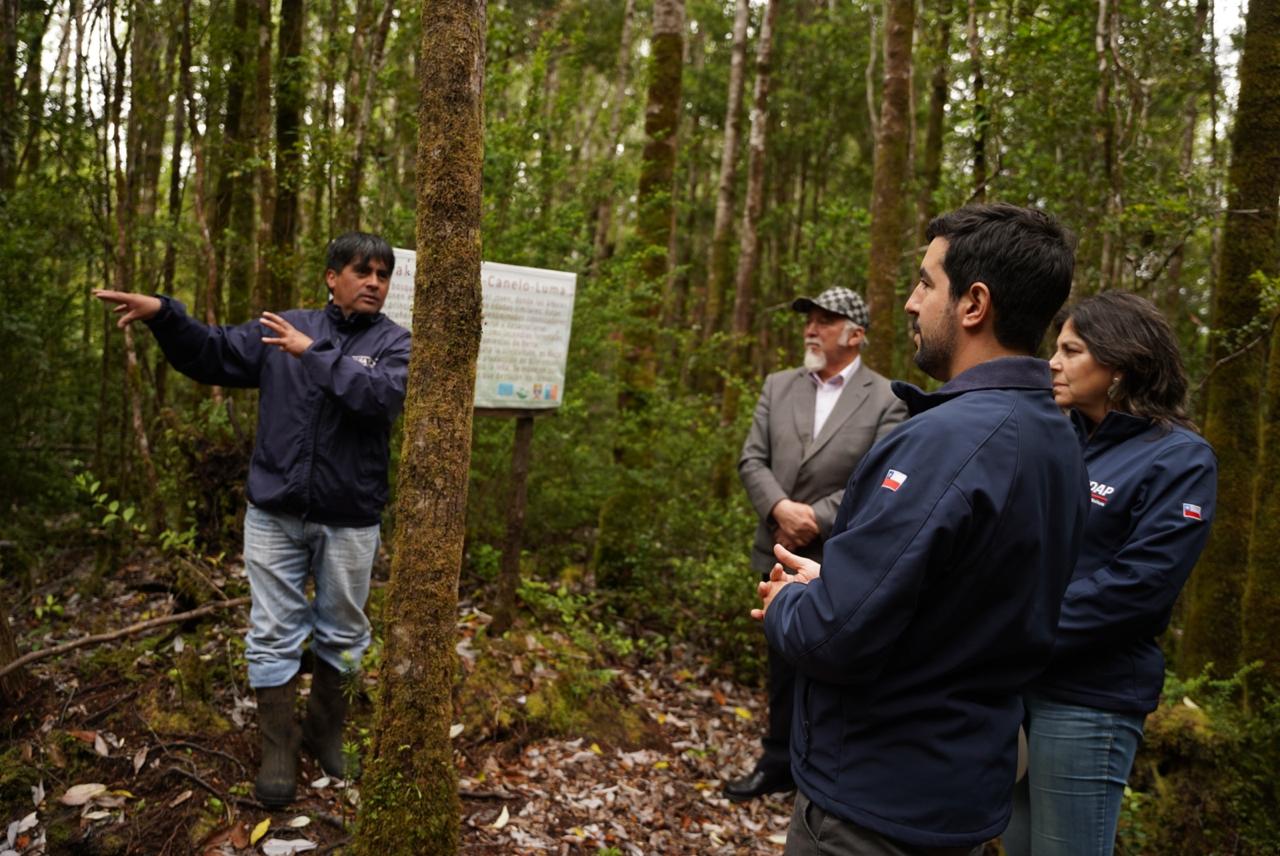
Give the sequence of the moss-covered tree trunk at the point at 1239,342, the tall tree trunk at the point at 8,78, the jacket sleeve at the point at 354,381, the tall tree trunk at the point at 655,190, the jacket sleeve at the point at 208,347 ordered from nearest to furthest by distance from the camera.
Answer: the jacket sleeve at the point at 354,381 → the jacket sleeve at the point at 208,347 → the moss-covered tree trunk at the point at 1239,342 → the tall tree trunk at the point at 8,78 → the tall tree trunk at the point at 655,190

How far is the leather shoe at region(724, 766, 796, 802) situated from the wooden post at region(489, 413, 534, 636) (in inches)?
73.2

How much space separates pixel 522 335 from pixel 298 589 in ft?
7.12

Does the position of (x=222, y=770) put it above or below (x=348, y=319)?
below

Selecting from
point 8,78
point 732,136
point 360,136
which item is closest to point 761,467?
point 360,136

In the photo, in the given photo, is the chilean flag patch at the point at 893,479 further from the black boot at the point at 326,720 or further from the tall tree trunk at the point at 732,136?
the tall tree trunk at the point at 732,136

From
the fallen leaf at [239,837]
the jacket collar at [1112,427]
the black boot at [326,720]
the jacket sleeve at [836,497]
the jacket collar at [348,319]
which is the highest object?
the jacket collar at [348,319]

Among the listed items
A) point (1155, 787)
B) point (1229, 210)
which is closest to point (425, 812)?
point (1155, 787)

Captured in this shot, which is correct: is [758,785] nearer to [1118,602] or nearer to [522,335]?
[1118,602]

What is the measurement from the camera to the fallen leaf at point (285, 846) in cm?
356

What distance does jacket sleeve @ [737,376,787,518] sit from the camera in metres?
4.79

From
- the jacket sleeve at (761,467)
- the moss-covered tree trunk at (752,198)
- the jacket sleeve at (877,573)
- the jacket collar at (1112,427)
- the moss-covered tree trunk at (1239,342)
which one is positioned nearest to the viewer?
the jacket sleeve at (877,573)

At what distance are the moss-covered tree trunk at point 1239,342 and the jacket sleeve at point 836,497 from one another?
2.22m

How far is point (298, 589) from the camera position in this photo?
13.0 ft

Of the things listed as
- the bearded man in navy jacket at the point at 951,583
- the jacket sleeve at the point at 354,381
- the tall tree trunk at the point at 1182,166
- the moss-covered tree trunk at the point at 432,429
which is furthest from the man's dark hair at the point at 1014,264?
the tall tree trunk at the point at 1182,166
